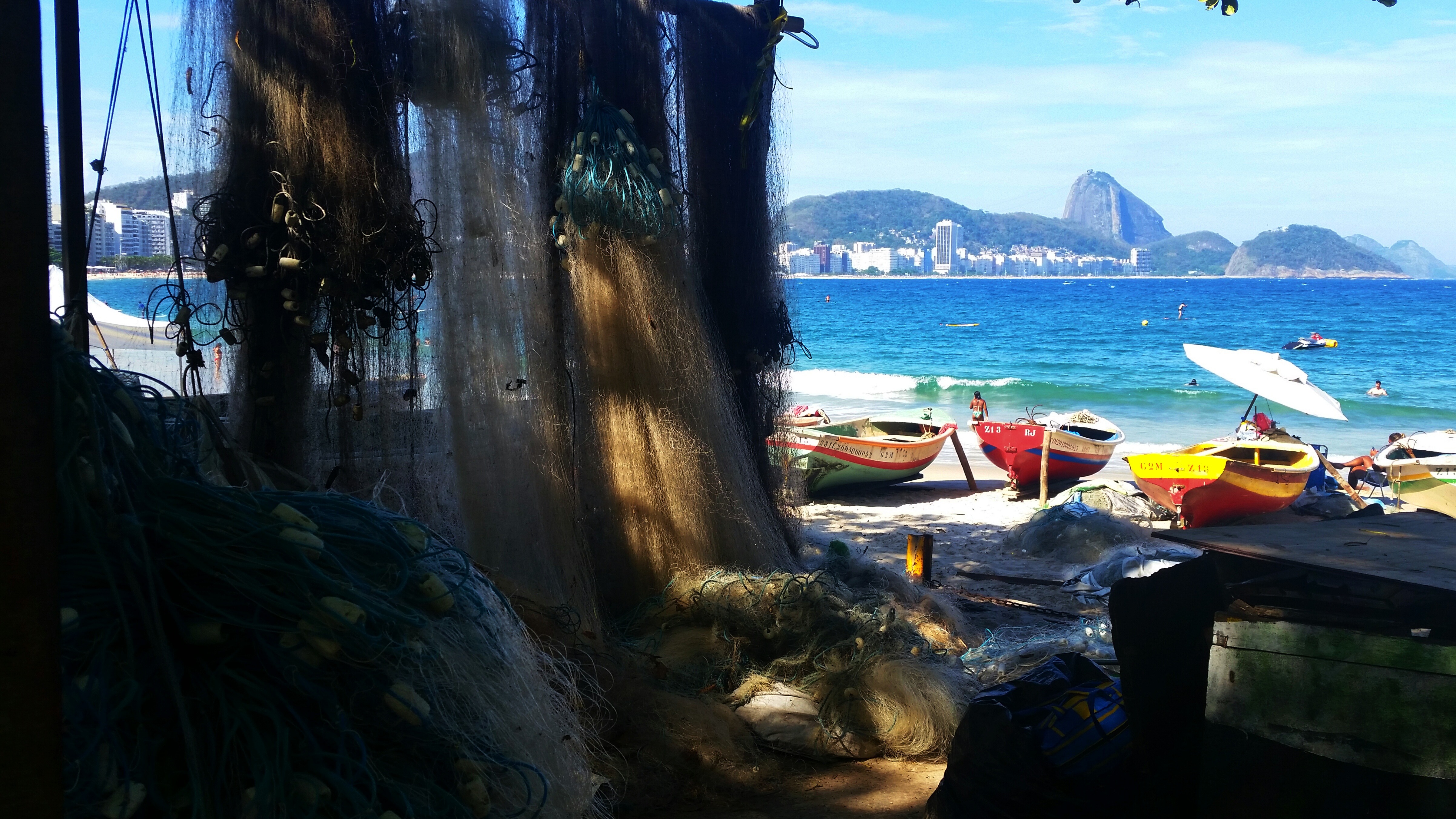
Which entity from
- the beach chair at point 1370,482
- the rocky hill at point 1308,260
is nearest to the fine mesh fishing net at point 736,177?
the beach chair at point 1370,482

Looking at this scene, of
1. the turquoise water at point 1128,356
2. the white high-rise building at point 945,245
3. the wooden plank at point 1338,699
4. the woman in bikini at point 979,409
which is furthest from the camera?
the white high-rise building at point 945,245

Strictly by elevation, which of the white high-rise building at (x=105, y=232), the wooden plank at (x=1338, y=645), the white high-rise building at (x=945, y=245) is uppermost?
the white high-rise building at (x=945, y=245)

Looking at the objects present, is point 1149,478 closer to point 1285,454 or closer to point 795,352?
point 1285,454

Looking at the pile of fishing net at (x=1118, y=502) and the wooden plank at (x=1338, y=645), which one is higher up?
the wooden plank at (x=1338, y=645)

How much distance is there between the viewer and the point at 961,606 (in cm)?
729

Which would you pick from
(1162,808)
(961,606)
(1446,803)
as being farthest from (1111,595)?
(961,606)

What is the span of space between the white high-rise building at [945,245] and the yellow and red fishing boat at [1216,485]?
429ft

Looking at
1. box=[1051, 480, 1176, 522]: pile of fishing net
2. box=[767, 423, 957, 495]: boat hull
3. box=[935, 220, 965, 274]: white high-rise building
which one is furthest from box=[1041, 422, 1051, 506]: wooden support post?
box=[935, 220, 965, 274]: white high-rise building

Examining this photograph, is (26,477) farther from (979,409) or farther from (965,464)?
(979,409)

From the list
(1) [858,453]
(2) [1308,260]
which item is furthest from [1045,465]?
(2) [1308,260]

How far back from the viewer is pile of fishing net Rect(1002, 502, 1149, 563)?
9.16 meters

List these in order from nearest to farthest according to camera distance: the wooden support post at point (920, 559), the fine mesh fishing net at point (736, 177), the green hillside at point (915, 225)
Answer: the fine mesh fishing net at point (736, 177) < the wooden support post at point (920, 559) < the green hillside at point (915, 225)

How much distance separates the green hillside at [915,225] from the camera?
4525 inches

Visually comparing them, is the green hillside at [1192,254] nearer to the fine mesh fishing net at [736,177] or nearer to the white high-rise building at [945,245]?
the white high-rise building at [945,245]
